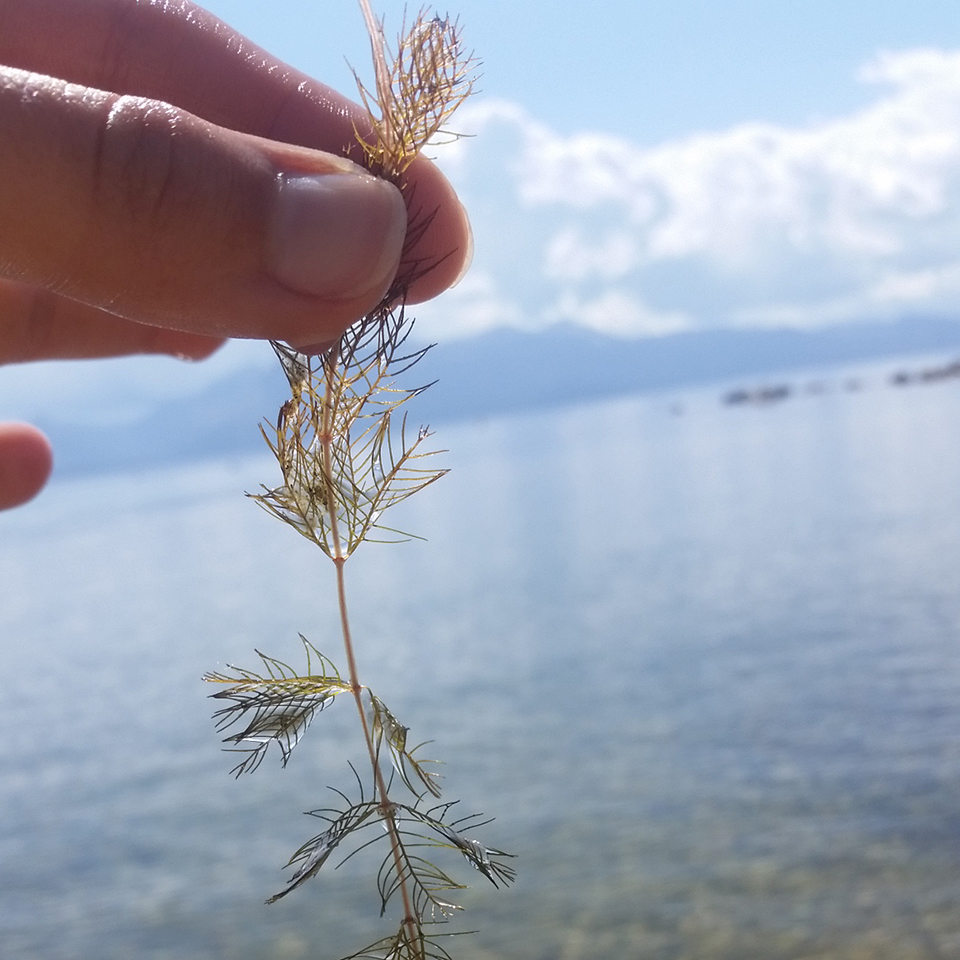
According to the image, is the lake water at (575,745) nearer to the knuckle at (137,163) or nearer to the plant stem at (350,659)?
the plant stem at (350,659)

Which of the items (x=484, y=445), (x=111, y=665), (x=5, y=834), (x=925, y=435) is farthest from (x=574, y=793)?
(x=484, y=445)

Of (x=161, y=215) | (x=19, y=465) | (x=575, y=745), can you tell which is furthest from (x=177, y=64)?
(x=575, y=745)

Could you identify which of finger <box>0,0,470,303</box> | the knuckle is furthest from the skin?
finger <box>0,0,470,303</box>

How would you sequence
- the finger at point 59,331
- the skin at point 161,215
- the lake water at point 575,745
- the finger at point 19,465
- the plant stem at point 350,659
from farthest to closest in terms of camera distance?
the lake water at point 575,745
the finger at point 19,465
the finger at point 59,331
the skin at point 161,215
the plant stem at point 350,659

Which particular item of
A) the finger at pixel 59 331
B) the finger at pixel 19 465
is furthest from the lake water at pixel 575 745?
the finger at pixel 59 331

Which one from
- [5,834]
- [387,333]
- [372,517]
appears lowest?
[5,834]

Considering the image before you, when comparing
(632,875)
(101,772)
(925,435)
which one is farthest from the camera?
(925,435)

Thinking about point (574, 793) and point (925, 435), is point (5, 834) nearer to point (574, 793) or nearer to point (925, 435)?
point (574, 793)

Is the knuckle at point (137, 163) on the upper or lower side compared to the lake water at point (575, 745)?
upper
